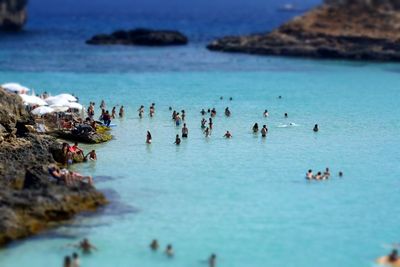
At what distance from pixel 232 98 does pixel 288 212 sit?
3849 cm

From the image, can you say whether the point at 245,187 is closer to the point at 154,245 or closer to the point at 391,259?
the point at 154,245

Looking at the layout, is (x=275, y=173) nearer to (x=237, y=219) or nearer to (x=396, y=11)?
(x=237, y=219)

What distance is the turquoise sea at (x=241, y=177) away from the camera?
39.2 m

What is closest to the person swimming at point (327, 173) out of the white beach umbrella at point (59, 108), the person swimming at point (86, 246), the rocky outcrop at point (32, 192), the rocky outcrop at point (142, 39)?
the rocky outcrop at point (32, 192)

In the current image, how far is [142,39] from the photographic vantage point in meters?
145

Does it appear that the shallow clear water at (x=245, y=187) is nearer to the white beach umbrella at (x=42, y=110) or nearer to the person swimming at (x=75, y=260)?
the person swimming at (x=75, y=260)

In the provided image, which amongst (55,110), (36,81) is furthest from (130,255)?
(36,81)

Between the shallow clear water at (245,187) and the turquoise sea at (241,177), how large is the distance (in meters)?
0.08

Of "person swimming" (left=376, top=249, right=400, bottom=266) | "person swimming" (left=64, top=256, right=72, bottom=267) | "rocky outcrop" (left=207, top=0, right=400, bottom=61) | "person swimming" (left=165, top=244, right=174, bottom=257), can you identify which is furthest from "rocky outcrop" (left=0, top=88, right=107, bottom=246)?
"rocky outcrop" (left=207, top=0, right=400, bottom=61)

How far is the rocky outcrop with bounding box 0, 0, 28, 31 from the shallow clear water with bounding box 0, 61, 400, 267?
84.7m

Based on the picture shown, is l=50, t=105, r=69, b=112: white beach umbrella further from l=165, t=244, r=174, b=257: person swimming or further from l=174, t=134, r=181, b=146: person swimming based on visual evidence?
l=165, t=244, r=174, b=257: person swimming

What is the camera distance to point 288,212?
44.2 metres

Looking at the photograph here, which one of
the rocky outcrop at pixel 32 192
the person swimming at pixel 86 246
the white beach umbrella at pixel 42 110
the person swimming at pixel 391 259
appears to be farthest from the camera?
the white beach umbrella at pixel 42 110

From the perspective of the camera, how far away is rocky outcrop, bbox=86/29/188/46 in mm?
145000
